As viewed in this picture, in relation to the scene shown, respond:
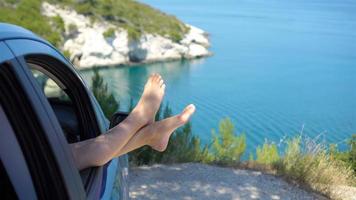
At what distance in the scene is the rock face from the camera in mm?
40750

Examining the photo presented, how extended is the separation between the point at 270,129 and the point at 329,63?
15.2 metres

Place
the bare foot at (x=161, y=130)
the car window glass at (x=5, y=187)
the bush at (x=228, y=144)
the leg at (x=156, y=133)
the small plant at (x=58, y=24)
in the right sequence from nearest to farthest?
the car window glass at (x=5, y=187) < the leg at (x=156, y=133) < the bare foot at (x=161, y=130) < the bush at (x=228, y=144) < the small plant at (x=58, y=24)

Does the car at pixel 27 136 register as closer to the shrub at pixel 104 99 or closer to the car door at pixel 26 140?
the car door at pixel 26 140

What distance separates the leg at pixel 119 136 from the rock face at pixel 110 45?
117 feet

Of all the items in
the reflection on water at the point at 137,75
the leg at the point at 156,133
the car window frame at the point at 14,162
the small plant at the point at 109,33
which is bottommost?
the reflection on water at the point at 137,75

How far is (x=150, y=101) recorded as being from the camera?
92.1 inches

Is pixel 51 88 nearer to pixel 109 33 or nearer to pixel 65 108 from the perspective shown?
pixel 65 108

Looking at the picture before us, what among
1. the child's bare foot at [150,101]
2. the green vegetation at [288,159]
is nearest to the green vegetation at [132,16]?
the green vegetation at [288,159]

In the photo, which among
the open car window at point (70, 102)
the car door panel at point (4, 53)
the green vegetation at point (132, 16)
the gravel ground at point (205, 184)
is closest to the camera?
the car door panel at point (4, 53)

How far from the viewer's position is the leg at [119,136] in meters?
1.75

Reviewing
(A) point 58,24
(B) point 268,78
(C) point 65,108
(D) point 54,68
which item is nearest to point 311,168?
(C) point 65,108

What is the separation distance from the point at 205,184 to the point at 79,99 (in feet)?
11.4

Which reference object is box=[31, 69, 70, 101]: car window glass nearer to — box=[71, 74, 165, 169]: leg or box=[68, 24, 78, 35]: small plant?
box=[71, 74, 165, 169]: leg

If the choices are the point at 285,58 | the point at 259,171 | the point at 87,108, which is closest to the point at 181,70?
the point at 285,58
